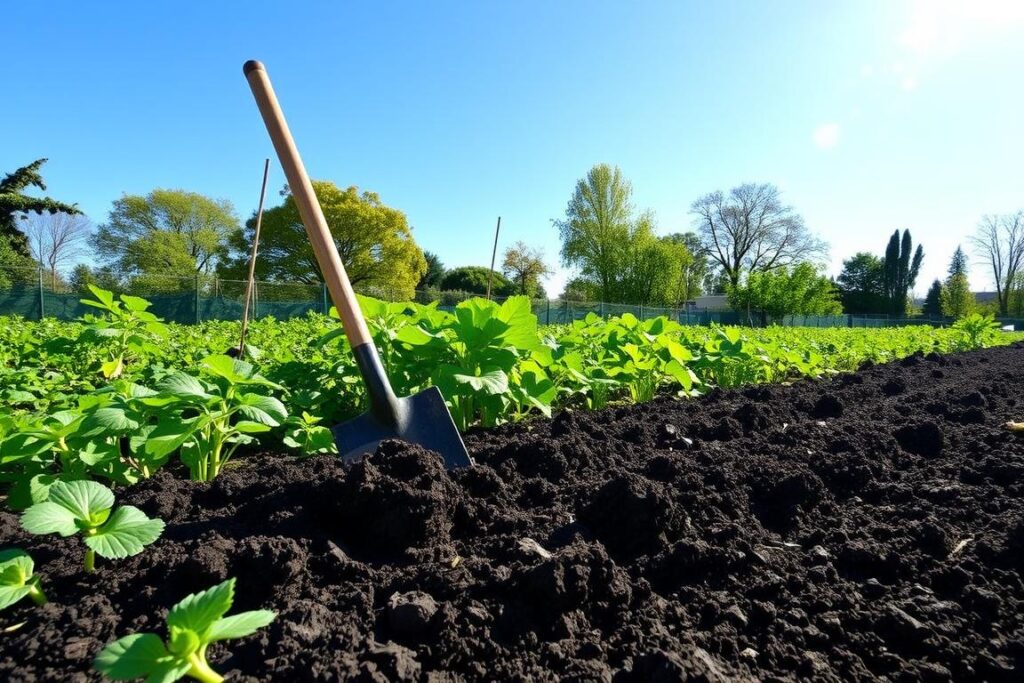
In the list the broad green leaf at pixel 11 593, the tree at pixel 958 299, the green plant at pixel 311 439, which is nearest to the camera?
the broad green leaf at pixel 11 593

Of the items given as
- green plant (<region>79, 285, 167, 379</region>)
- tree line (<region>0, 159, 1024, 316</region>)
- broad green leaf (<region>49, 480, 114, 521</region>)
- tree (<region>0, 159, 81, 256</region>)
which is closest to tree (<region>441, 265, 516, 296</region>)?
tree line (<region>0, 159, 1024, 316</region>)

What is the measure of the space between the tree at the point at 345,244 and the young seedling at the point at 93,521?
122 ft

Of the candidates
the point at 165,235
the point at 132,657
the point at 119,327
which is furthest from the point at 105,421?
the point at 165,235

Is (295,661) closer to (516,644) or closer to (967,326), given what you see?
(516,644)

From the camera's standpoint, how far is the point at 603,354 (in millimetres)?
4316

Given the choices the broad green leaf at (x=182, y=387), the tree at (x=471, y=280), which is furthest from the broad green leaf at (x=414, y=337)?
the tree at (x=471, y=280)

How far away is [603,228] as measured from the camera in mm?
46125

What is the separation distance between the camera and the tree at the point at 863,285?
6253cm

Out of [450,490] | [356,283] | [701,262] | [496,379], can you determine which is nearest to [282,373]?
[496,379]

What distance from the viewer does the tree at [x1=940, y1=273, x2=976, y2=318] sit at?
5100cm

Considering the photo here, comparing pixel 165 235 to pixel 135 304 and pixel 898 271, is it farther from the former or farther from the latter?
pixel 898 271

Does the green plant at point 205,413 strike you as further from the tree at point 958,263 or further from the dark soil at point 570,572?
the tree at point 958,263

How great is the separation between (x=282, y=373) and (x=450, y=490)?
6.55ft

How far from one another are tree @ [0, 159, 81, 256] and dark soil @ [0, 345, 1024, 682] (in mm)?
38555
